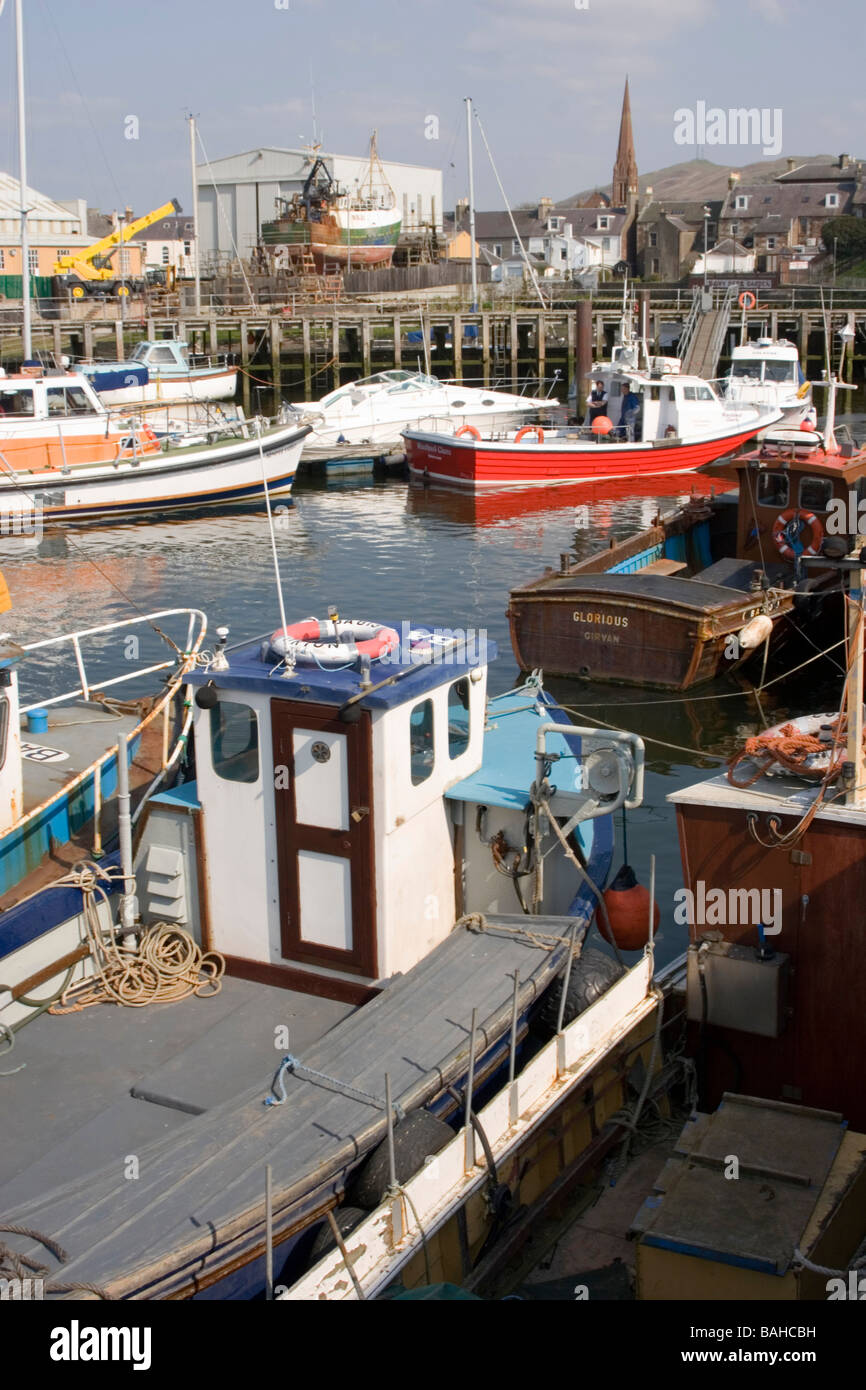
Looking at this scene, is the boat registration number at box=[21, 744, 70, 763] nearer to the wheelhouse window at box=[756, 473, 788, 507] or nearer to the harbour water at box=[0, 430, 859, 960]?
the harbour water at box=[0, 430, 859, 960]

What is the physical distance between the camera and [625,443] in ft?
124

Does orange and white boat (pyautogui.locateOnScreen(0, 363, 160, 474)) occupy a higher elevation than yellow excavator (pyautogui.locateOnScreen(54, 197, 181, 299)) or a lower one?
lower

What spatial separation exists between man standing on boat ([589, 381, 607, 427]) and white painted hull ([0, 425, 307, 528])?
8.97 metres

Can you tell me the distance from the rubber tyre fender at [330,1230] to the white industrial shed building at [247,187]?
76.0 metres

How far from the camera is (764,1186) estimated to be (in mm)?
7082

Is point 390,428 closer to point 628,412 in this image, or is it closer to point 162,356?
point 628,412

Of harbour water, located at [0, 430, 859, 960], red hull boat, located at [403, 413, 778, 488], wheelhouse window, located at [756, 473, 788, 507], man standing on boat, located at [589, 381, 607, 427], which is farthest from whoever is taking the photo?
man standing on boat, located at [589, 381, 607, 427]

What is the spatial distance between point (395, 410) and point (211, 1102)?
38.2m

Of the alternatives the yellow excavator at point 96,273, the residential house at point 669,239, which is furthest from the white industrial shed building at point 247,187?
the residential house at point 669,239

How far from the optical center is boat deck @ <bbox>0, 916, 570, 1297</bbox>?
612 centimetres

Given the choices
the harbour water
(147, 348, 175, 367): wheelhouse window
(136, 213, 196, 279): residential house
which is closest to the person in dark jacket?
the harbour water

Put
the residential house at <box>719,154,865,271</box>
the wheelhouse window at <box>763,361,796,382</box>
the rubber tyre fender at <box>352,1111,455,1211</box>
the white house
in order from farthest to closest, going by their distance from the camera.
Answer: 1. the residential house at <box>719,154,865,271</box>
2. the white house
3. the wheelhouse window at <box>763,361,796,382</box>
4. the rubber tyre fender at <box>352,1111,455,1211</box>

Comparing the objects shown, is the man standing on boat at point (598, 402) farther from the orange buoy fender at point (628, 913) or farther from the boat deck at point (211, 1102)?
the boat deck at point (211, 1102)

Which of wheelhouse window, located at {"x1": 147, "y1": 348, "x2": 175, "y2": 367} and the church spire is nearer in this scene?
wheelhouse window, located at {"x1": 147, "y1": 348, "x2": 175, "y2": 367}
